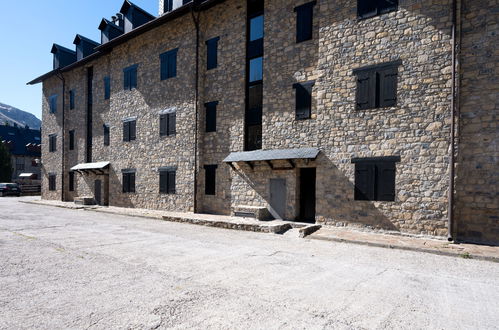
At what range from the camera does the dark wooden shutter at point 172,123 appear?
16.5 metres

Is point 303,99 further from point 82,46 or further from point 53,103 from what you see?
point 53,103

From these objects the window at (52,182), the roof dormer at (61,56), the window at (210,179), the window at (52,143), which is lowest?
the window at (52,182)

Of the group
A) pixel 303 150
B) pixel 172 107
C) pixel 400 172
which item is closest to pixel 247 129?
pixel 303 150

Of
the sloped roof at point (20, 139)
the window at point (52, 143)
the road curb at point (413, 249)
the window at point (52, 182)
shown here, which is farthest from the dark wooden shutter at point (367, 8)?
the sloped roof at point (20, 139)

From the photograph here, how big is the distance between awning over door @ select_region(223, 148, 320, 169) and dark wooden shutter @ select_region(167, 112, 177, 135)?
14.2ft

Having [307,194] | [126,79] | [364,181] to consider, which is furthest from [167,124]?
[364,181]

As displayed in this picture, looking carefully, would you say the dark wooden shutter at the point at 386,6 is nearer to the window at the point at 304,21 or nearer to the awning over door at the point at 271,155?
the window at the point at 304,21

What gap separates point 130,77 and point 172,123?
17.3 ft

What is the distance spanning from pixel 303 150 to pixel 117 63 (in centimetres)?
1513

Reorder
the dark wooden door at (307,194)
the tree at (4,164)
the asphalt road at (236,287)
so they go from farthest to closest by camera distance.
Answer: the tree at (4,164), the dark wooden door at (307,194), the asphalt road at (236,287)

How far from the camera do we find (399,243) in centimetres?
845

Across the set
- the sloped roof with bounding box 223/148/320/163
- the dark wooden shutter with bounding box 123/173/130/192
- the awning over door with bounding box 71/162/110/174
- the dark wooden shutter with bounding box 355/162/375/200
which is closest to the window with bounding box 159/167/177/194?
the dark wooden shutter with bounding box 123/173/130/192

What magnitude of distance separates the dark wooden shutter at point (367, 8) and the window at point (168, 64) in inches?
392

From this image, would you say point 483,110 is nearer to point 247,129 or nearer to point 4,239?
point 247,129
